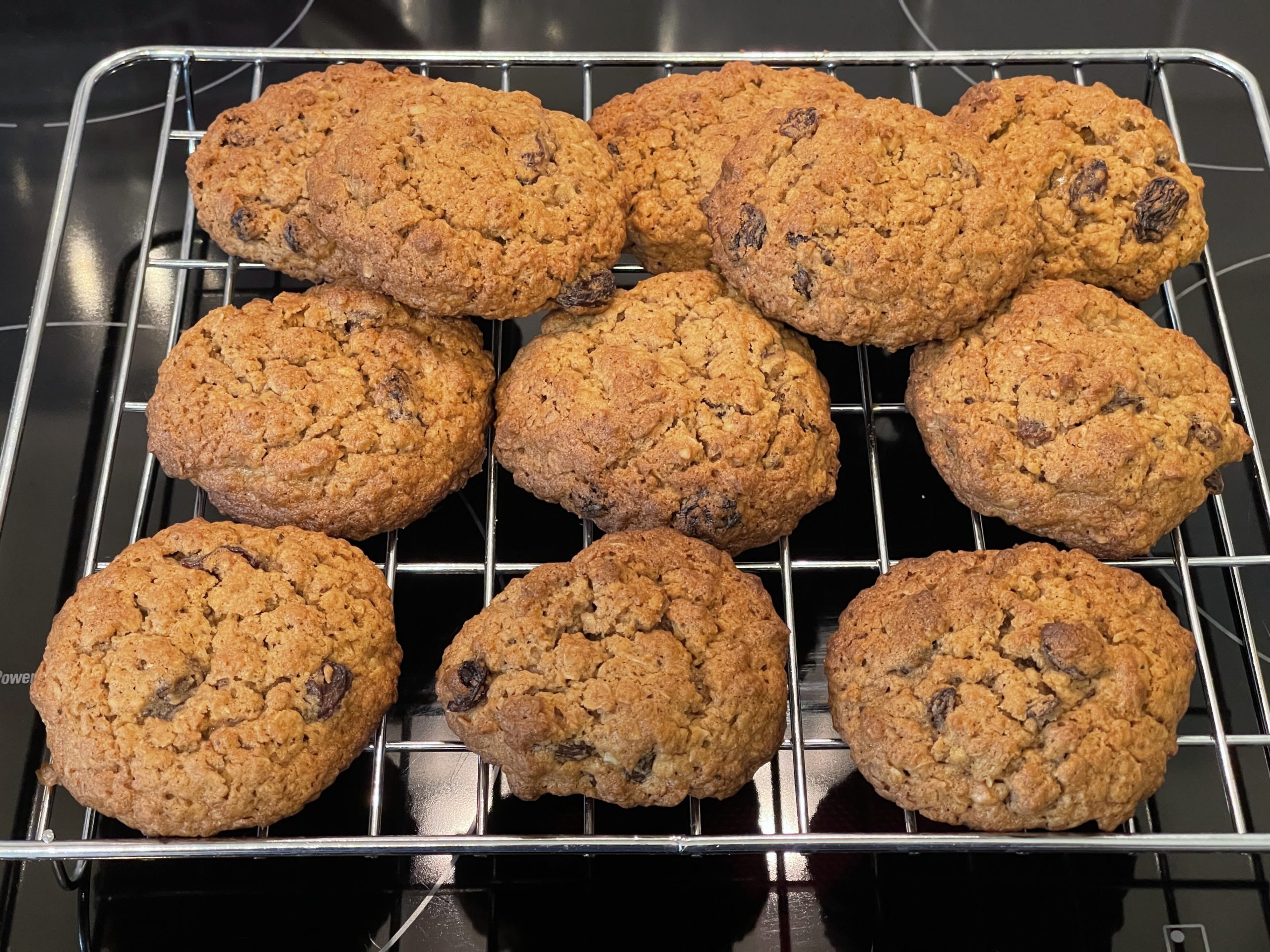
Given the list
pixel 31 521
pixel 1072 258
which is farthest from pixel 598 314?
pixel 31 521

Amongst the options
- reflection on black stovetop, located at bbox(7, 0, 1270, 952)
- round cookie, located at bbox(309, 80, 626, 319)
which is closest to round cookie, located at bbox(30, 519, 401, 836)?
reflection on black stovetop, located at bbox(7, 0, 1270, 952)

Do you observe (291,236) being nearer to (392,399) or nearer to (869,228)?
(392,399)

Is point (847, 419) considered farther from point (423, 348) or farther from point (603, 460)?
point (423, 348)

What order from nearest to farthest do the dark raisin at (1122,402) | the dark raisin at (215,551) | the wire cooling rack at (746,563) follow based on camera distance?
the wire cooling rack at (746,563)
the dark raisin at (215,551)
the dark raisin at (1122,402)

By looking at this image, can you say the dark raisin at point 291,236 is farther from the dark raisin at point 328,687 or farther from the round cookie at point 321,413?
the dark raisin at point 328,687

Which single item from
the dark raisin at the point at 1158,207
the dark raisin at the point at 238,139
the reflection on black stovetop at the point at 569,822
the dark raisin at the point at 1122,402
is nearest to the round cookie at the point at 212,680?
the reflection on black stovetop at the point at 569,822

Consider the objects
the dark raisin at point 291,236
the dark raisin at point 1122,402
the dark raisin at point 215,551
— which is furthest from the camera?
the dark raisin at point 291,236
